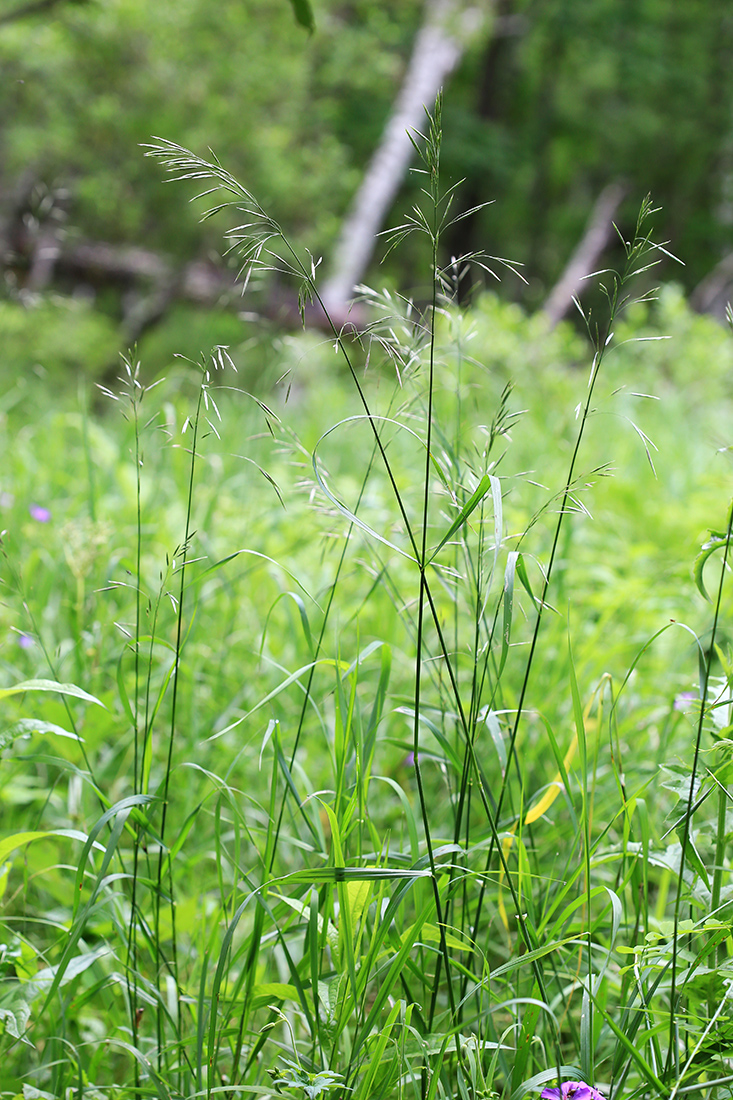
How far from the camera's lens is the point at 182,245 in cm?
656

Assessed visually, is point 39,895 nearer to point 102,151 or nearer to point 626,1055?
point 626,1055

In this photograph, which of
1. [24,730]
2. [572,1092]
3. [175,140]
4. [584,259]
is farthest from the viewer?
[584,259]

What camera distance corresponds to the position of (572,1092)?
75cm

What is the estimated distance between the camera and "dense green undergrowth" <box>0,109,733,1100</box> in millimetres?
783

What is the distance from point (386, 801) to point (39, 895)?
619 mm

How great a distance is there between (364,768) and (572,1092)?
361 mm

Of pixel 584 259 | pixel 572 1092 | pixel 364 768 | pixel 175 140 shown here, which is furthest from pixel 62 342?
pixel 584 259

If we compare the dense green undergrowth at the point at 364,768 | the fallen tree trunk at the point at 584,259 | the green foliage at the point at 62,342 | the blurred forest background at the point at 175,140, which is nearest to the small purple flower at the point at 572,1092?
the dense green undergrowth at the point at 364,768

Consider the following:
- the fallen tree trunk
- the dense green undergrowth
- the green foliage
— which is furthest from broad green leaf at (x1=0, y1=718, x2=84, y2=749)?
the fallen tree trunk

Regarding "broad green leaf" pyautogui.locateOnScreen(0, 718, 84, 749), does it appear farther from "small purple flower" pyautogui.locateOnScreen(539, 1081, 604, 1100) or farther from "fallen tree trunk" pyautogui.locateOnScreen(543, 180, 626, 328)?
"fallen tree trunk" pyautogui.locateOnScreen(543, 180, 626, 328)

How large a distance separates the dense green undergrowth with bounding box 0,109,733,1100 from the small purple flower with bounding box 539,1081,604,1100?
0.02 metres

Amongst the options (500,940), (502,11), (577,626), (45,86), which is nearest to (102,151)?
(45,86)

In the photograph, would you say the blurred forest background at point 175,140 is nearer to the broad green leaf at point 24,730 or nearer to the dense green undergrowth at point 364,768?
the dense green undergrowth at point 364,768

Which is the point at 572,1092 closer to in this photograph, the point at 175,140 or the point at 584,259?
the point at 175,140
